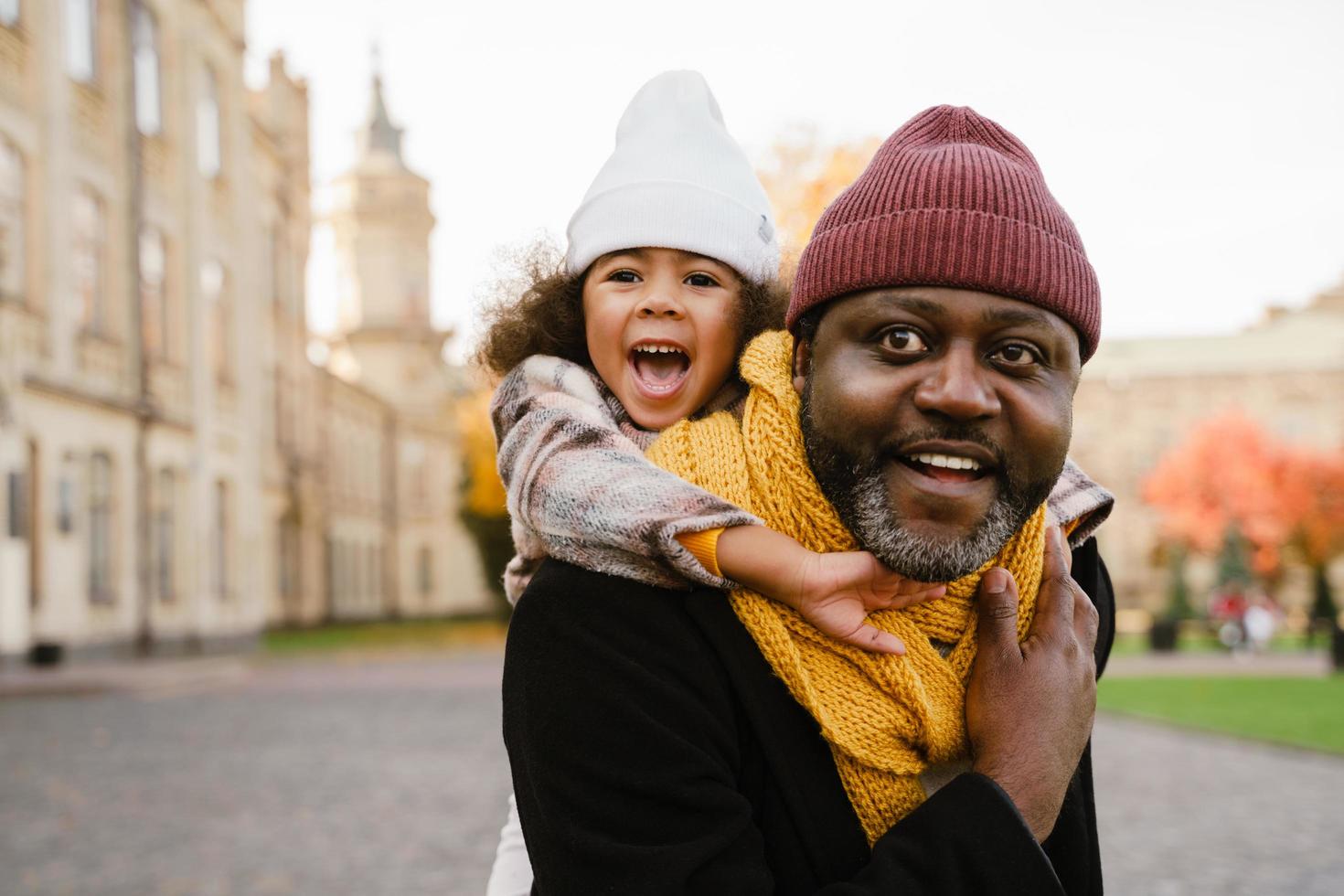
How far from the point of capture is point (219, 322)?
2877cm

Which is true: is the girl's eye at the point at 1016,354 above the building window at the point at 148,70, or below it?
below

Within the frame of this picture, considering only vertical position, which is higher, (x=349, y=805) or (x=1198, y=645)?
(x=349, y=805)

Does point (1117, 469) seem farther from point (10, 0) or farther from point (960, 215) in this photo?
point (960, 215)

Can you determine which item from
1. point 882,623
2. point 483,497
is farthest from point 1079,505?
point 483,497

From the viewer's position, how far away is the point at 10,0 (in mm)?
19391

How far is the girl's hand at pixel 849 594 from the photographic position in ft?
5.07

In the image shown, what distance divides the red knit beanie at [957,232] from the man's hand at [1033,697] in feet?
1.11

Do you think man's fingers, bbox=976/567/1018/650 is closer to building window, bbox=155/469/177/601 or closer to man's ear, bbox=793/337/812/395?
man's ear, bbox=793/337/812/395

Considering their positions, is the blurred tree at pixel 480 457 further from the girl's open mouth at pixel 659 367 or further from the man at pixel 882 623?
the man at pixel 882 623

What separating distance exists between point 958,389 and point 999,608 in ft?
1.12

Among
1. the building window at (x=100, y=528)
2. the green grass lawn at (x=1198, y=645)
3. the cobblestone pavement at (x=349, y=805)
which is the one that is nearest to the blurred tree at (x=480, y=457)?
the building window at (x=100, y=528)

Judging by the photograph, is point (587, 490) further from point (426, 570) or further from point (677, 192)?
point (426, 570)

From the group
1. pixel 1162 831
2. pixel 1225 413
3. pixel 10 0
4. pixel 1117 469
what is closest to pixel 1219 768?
pixel 1162 831

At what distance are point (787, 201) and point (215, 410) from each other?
1569 cm
